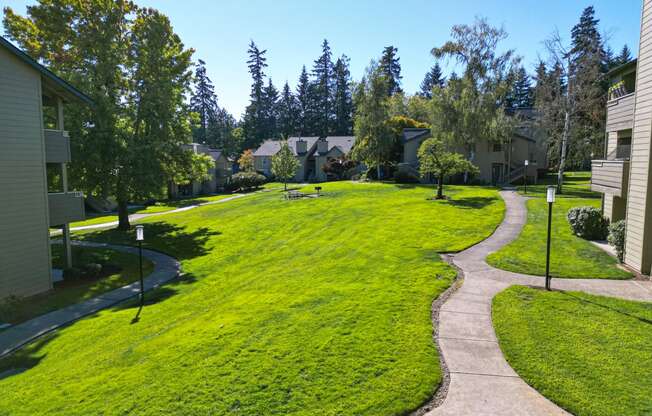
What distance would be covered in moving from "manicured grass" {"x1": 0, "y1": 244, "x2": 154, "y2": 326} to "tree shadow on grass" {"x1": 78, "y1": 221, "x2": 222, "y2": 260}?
2.02 meters

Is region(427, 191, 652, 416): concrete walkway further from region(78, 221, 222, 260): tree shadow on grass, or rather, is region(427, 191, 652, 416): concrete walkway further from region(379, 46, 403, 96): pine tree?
region(379, 46, 403, 96): pine tree

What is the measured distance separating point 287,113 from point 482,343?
301 ft

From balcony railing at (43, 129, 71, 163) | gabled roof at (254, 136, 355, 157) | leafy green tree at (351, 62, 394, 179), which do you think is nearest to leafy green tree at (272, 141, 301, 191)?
leafy green tree at (351, 62, 394, 179)

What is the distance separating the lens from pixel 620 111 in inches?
679

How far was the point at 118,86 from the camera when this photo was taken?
27.8 metres

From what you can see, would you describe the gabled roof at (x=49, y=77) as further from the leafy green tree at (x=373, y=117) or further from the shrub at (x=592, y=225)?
the leafy green tree at (x=373, y=117)

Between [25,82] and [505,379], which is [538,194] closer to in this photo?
[505,379]

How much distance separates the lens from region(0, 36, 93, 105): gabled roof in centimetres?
1569

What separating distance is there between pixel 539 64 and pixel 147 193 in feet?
109

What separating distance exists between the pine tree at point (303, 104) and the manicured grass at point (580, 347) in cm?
8511

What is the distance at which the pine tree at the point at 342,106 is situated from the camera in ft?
295

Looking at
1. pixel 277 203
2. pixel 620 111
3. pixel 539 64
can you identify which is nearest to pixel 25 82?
pixel 277 203

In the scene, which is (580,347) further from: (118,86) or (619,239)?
(118,86)

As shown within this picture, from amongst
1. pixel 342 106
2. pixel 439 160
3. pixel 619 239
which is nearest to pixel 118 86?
pixel 439 160
